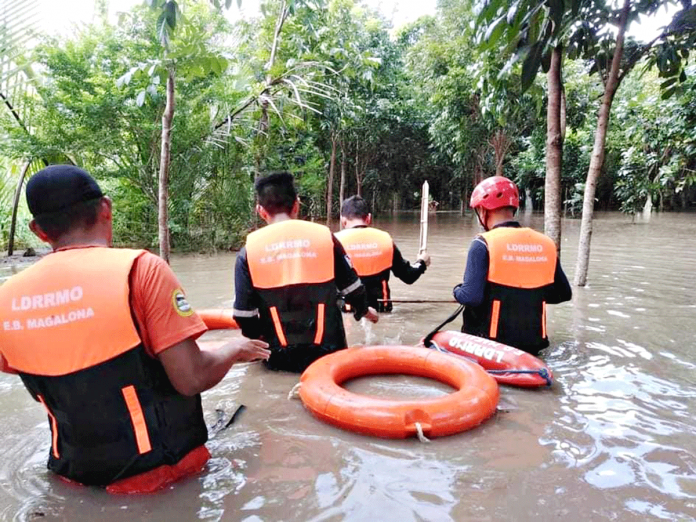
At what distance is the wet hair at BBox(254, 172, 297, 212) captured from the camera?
347 cm

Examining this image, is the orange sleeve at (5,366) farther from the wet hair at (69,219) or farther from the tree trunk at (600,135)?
the tree trunk at (600,135)

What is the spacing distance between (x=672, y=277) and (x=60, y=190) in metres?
8.51

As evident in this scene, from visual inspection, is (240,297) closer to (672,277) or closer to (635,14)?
(635,14)

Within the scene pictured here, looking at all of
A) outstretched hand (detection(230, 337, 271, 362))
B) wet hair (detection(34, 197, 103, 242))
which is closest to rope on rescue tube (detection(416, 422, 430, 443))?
outstretched hand (detection(230, 337, 271, 362))

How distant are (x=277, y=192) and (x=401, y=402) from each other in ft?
5.57

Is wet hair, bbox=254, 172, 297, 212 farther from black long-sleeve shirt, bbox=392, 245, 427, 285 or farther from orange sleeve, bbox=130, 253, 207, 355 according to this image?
black long-sleeve shirt, bbox=392, 245, 427, 285

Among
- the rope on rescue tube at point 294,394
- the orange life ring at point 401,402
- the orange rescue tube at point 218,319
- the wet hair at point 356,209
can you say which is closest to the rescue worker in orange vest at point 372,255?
the wet hair at point 356,209

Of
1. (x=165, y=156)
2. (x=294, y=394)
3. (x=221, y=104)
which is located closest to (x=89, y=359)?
A: (x=294, y=394)

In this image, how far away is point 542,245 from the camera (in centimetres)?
357

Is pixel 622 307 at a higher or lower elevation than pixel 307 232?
lower

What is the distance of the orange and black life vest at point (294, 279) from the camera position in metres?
3.31

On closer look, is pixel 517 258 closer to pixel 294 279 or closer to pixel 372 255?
pixel 294 279

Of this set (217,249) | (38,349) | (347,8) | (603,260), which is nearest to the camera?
(38,349)

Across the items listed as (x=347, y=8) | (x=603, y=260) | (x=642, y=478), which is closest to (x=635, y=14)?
(x=642, y=478)
